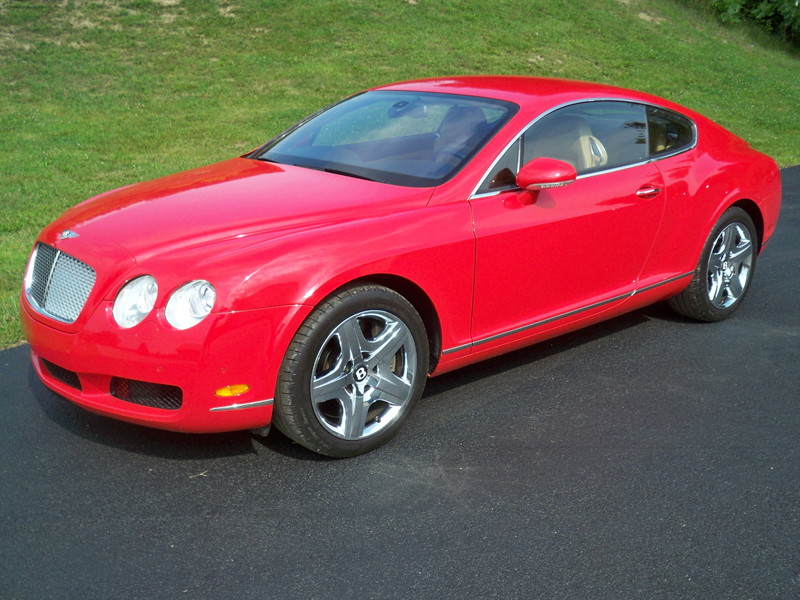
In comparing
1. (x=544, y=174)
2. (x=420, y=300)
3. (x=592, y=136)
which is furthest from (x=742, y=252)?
(x=420, y=300)

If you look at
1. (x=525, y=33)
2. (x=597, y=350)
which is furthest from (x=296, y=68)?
(x=597, y=350)

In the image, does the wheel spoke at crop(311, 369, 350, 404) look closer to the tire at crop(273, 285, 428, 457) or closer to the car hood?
the tire at crop(273, 285, 428, 457)

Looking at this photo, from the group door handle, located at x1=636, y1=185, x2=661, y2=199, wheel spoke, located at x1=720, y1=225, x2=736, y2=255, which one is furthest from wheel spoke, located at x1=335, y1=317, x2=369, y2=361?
wheel spoke, located at x1=720, y1=225, x2=736, y2=255

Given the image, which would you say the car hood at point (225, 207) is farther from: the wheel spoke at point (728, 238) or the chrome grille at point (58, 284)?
the wheel spoke at point (728, 238)

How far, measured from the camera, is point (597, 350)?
17.1 feet

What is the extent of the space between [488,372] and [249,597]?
7.61ft

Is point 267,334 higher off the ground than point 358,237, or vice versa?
point 358,237

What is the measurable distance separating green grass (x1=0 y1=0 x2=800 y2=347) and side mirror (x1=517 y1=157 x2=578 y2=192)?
4.34 m

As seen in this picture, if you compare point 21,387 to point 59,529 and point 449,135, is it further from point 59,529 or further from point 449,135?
point 449,135

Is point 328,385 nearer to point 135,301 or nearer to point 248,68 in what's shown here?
point 135,301

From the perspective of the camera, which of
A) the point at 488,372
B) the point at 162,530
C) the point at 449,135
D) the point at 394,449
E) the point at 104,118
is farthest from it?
the point at 104,118

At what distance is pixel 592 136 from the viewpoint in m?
4.75

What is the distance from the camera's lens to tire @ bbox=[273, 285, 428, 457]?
3479mm

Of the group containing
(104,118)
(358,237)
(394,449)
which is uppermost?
(358,237)
